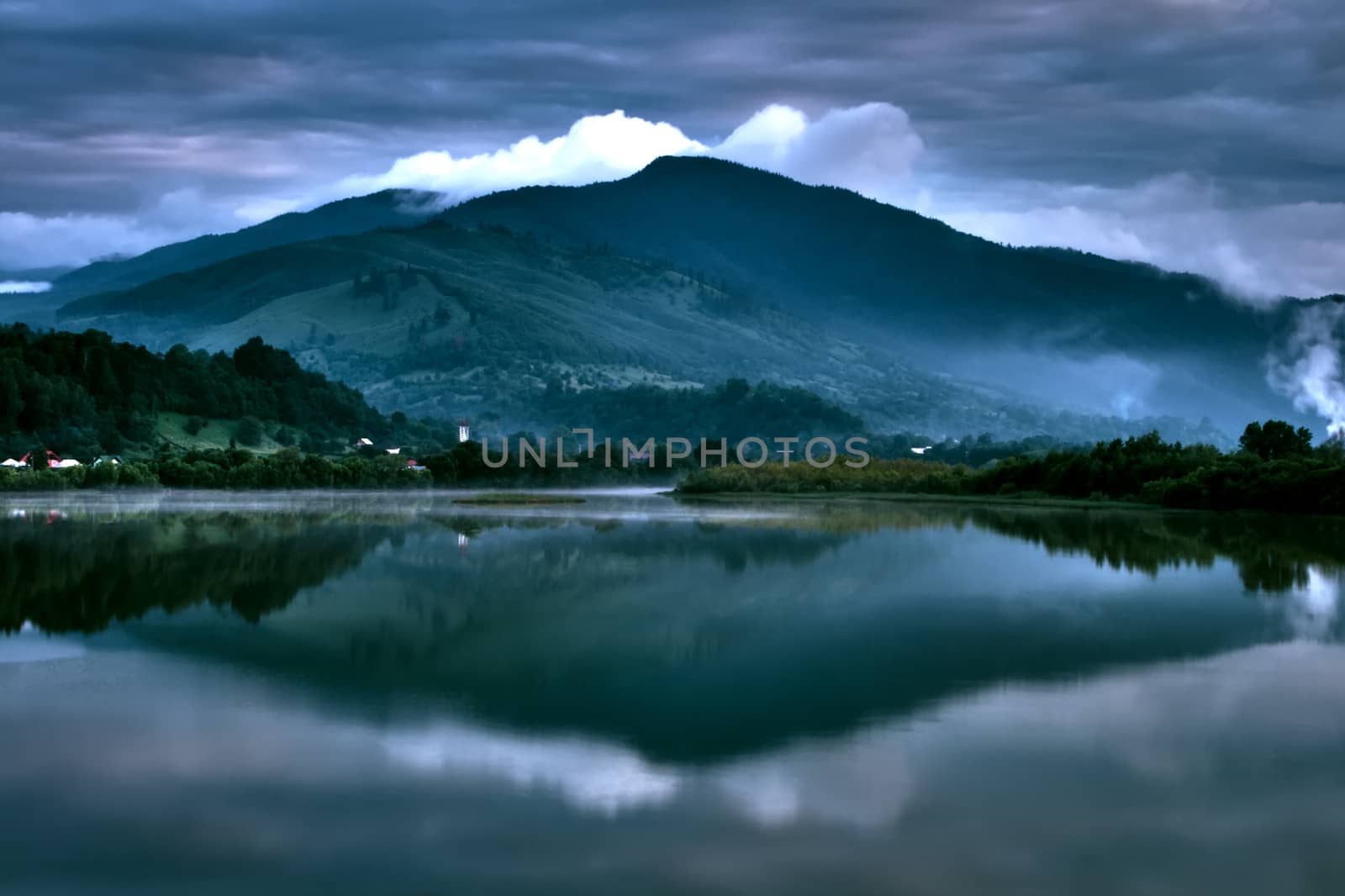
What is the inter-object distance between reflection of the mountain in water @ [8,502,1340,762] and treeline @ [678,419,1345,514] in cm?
1285

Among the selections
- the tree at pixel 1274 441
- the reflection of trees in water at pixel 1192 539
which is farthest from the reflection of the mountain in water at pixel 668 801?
the tree at pixel 1274 441

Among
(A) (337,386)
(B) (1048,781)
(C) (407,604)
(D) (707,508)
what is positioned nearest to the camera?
(B) (1048,781)

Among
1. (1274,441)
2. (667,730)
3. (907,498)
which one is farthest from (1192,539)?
(907,498)

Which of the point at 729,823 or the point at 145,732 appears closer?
the point at 729,823

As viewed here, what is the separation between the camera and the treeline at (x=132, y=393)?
12131 cm

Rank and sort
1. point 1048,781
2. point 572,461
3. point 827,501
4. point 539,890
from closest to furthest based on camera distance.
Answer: point 539,890 → point 1048,781 → point 827,501 → point 572,461

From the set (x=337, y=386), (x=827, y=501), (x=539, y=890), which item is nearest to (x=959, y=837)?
(x=539, y=890)

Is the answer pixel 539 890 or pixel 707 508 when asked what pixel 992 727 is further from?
pixel 707 508

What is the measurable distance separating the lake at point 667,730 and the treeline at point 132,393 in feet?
302

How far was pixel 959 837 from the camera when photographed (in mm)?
12914

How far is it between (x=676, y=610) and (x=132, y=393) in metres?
118

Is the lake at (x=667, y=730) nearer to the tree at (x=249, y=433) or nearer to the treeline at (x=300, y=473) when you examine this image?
the treeline at (x=300, y=473)

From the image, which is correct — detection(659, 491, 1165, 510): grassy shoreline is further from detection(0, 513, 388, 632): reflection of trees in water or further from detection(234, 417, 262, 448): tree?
detection(234, 417, 262, 448): tree

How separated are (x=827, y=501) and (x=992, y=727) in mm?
63655
